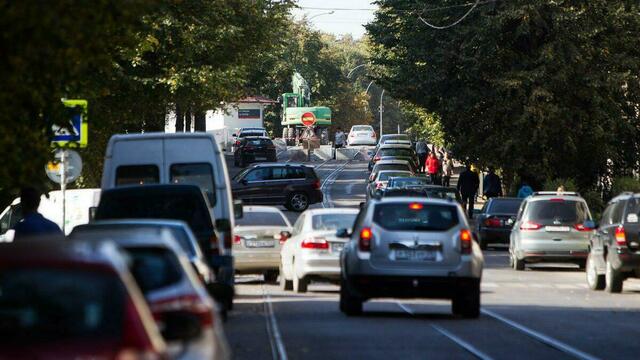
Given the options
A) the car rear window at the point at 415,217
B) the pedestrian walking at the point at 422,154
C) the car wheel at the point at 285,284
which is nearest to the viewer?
the car rear window at the point at 415,217

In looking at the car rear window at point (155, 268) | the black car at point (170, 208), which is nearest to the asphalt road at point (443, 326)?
the black car at point (170, 208)

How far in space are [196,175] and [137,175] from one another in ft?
3.29

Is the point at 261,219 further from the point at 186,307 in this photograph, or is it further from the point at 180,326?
the point at 180,326

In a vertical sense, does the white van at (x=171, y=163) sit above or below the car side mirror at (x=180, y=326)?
above

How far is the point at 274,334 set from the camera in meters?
19.9

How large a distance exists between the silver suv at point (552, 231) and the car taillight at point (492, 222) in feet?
27.7

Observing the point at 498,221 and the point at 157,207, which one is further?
the point at 498,221

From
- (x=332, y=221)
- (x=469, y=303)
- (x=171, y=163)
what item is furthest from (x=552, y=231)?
(x=469, y=303)

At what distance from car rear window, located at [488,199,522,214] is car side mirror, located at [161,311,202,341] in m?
36.8

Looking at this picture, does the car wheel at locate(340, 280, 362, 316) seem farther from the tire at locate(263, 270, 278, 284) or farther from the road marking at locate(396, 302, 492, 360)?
the tire at locate(263, 270, 278, 284)

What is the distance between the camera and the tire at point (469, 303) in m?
22.2

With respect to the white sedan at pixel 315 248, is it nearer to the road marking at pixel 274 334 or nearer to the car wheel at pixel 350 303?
the road marking at pixel 274 334

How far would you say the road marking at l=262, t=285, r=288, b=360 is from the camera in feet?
56.5

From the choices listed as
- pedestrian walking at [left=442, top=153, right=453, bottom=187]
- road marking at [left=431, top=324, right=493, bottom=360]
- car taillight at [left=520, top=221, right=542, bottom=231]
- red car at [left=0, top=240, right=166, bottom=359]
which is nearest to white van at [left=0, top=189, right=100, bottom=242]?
car taillight at [left=520, top=221, right=542, bottom=231]
